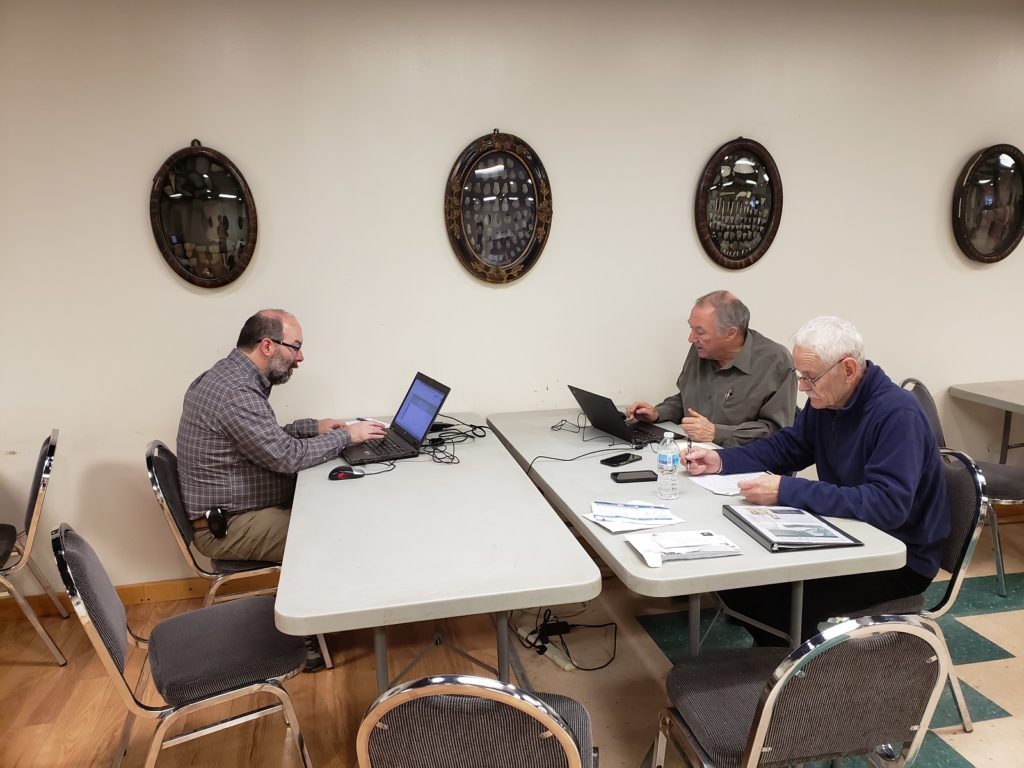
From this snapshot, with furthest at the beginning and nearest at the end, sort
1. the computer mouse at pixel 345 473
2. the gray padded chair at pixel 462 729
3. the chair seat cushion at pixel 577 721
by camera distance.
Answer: the computer mouse at pixel 345 473 → the chair seat cushion at pixel 577 721 → the gray padded chair at pixel 462 729

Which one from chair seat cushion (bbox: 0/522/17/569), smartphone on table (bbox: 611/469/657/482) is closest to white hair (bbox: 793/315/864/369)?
smartphone on table (bbox: 611/469/657/482)

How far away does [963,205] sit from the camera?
3.51 metres

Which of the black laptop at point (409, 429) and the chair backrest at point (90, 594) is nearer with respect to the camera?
the chair backrest at point (90, 594)

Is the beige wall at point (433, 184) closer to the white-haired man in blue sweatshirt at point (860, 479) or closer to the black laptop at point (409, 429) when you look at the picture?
the black laptop at point (409, 429)

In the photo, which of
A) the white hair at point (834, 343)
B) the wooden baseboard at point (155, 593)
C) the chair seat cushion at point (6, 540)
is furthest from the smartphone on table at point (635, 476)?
the chair seat cushion at point (6, 540)

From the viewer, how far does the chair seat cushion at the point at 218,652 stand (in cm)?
173

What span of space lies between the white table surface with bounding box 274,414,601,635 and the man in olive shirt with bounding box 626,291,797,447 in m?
0.89

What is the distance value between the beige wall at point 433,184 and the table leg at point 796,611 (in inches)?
64.7

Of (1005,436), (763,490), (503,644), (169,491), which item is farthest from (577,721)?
(1005,436)

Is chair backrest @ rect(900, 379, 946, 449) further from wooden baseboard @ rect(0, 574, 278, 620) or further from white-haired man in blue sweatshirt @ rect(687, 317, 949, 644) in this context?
wooden baseboard @ rect(0, 574, 278, 620)

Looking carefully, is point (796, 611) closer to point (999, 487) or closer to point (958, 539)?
point (958, 539)

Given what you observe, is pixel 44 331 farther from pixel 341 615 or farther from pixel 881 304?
pixel 881 304

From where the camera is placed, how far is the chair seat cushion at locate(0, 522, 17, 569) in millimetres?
2637

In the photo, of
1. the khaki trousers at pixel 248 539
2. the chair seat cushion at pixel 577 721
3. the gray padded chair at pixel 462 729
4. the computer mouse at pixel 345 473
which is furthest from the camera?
the khaki trousers at pixel 248 539
